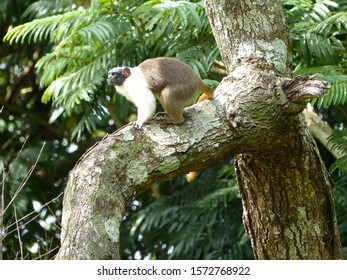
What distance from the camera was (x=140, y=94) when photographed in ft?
14.6

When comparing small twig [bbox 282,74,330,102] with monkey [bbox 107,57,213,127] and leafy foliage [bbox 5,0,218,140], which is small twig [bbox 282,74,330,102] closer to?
monkey [bbox 107,57,213,127]

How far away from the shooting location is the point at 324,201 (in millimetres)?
4629

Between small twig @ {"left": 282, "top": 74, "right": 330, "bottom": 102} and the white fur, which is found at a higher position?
small twig @ {"left": 282, "top": 74, "right": 330, "bottom": 102}

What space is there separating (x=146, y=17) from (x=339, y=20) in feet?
4.64

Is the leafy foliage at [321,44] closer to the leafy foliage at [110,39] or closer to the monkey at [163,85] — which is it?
the leafy foliage at [110,39]

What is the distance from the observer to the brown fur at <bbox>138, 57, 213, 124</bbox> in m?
4.37

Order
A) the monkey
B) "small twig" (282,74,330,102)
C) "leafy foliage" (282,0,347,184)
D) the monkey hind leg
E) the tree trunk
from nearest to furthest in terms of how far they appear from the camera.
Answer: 1. the tree trunk
2. "small twig" (282,74,330,102)
3. the monkey hind leg
4. the monkey
5. "leafy foliage" (282,0,347,184)

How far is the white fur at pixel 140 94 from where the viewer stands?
13.9ft

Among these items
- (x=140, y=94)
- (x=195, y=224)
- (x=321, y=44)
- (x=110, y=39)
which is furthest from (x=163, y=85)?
(x=195, y=224)

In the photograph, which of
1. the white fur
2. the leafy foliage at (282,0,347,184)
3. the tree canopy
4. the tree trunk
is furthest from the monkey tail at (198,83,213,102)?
the leafy foliage at (282,0,347,184)

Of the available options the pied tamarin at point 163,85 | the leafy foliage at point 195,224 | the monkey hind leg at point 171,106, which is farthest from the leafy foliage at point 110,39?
the leafy foliage at point 195,224

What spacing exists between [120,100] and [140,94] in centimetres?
189

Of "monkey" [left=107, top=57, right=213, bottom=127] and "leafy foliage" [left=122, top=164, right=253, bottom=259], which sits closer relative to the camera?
"monkey" [left=107, top=57, right=213, bottom=127]

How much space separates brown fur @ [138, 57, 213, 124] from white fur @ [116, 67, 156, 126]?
0.04 metres
